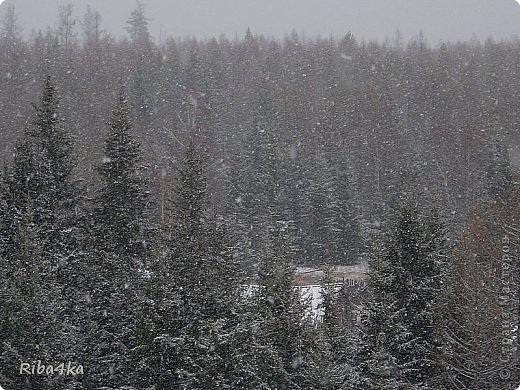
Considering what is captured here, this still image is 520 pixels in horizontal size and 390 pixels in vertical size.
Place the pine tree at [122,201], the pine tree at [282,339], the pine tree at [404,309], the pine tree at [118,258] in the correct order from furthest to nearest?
the pine tree at [122,201], the pine tree at [118,258], the pine tree at [404,309], the pine tree at [282,339]

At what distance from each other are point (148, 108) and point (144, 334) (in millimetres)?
45413

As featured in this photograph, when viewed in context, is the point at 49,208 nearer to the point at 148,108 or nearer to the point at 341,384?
the point at 341,384

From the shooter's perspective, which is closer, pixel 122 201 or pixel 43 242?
pixel 43 242

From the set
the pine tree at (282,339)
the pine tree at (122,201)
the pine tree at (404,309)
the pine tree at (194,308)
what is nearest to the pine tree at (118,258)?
the pine tree at (122,201)

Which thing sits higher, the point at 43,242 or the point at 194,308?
the point at 43,242

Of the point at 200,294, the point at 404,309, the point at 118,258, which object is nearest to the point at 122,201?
the point at 118,258

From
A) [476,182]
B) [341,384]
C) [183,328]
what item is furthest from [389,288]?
[476,182]

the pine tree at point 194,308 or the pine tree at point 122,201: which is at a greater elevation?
the pine tree at point 122,201

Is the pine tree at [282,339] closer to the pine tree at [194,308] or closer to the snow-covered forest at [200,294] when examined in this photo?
the snow-covered forest at [200,294]

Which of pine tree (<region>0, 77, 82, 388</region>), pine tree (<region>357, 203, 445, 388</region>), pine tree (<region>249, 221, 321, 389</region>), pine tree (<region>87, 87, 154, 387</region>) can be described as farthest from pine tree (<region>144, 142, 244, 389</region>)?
pine tree (<region>357, 203, 445, 388</region>)

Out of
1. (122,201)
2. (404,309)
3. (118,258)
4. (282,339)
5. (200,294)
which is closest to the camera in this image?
(282,339)

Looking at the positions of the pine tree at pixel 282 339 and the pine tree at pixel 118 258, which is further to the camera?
the pine tree at pixel 118 258

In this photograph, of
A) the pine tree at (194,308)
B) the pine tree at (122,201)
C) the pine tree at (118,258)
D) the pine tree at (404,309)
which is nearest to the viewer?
the pine tree at (194,308)

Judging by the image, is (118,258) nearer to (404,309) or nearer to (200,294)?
(200,294)
